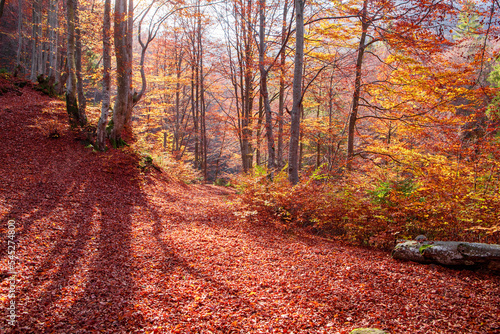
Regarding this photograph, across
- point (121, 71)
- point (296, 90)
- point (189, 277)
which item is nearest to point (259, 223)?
point (189, 277)

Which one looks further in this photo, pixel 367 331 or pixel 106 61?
pixel 106 61

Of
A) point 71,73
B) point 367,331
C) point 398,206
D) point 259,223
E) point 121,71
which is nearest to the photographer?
point 367,331

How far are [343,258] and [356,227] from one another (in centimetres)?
113

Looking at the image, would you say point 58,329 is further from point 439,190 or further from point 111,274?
point 439,190

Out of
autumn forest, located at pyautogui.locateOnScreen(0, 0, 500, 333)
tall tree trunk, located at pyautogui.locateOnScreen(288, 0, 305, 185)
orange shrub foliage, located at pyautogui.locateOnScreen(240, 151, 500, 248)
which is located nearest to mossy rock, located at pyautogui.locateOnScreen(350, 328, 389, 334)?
autumn forest, located at pyautogui.locateOnScreen(0, 0, 500, 333)

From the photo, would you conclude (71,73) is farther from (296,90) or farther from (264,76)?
(296,90)

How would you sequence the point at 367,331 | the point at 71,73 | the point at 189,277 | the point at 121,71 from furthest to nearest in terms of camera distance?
1. the point at 121,71
2. the point at 71,73
3. the point at 189,277
4. the point at 367,331

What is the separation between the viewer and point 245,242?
210 inches

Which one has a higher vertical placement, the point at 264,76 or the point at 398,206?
the point at 264,76

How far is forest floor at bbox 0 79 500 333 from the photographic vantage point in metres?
2.86

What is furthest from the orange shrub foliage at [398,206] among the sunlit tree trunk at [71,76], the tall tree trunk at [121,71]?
the sunlit tree trunk at [71,76]

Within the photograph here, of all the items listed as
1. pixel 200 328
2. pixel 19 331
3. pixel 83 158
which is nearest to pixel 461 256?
pixel 200 328

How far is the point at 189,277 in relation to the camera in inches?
150

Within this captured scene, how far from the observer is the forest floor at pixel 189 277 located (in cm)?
286
